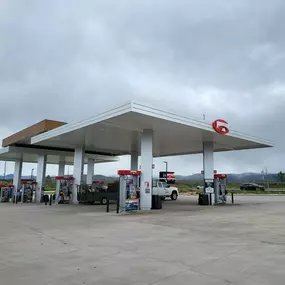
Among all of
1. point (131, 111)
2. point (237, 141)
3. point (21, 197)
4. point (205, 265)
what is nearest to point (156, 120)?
point (131, 111)

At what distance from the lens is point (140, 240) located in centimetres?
862

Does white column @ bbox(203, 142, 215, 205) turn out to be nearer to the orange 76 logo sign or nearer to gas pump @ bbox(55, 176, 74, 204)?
the orange 76 logo sign

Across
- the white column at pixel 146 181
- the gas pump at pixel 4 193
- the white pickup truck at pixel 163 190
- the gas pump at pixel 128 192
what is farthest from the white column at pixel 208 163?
the gas pump at pixel 4 193

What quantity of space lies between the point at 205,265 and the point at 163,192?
2400cm

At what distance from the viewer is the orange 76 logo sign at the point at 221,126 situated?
19203mm

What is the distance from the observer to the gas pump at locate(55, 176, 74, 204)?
25.8 metres

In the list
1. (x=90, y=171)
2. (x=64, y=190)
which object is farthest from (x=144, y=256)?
(x=90, y=171)

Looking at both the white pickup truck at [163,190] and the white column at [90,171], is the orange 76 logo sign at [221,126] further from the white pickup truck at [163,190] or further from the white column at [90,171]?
the white column at [90,171]

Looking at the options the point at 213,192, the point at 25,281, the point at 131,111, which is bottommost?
the point at 25,281

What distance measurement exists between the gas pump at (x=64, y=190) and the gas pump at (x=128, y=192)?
31.3 ft

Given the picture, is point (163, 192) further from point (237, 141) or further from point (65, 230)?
point (65, 230)

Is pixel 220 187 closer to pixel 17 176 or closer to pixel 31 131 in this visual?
pixel 31 131

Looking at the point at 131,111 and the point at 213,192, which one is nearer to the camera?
the point at 131,111

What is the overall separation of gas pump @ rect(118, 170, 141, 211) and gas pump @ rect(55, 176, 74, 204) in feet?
31.3
